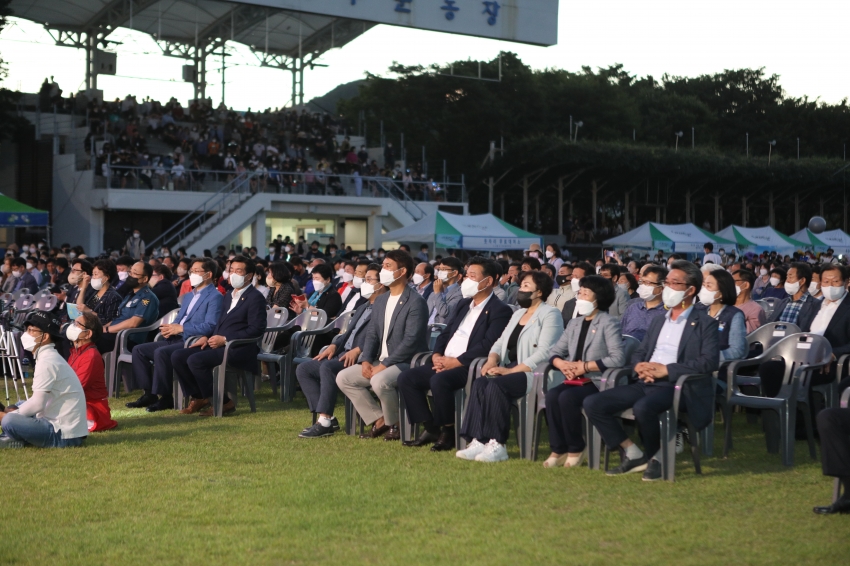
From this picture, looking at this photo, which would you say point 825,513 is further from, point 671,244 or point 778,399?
point 671,244

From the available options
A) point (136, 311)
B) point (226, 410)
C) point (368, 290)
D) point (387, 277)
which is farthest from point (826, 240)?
point (387, 277)

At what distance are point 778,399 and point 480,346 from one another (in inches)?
87.7

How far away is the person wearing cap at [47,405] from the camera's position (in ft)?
25.6

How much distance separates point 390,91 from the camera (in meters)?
51.0

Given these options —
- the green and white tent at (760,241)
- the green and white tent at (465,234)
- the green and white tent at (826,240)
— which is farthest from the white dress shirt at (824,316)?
the green and white tent at (826,240)

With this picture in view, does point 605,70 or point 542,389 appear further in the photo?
point 605,70

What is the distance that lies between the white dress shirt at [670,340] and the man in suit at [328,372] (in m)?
2.62

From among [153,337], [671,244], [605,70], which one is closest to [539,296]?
[153,337]

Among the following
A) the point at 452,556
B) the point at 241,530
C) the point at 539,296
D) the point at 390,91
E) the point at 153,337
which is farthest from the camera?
the point at 390,91

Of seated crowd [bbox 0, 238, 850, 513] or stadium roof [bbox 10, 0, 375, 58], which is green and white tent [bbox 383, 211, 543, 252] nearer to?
stadium roof [bbox 10, 0, 375, 58]

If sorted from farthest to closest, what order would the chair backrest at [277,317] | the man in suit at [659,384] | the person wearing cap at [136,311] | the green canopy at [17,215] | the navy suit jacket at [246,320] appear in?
the green canopy at [17,215]
the chair backrest at [277,317]
the person wearing cap at [136,311]
the navy suit jacket at [246,320]
the man in suit at [659,384]

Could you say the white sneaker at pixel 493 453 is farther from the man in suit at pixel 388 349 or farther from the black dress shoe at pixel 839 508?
the black dress shoe at pixel 839 508

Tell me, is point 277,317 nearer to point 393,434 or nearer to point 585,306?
point 393,434

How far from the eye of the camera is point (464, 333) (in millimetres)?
8344
